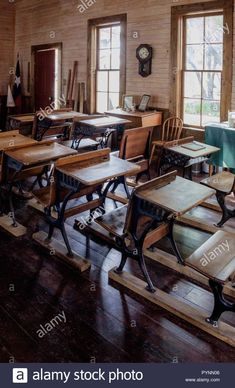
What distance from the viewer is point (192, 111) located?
648cm

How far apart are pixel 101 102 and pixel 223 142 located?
145 inches

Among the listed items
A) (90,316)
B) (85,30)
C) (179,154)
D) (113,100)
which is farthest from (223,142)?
(85,30)

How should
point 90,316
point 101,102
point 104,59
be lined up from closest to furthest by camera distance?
point 90,316 < point 104,59 < point 101,102

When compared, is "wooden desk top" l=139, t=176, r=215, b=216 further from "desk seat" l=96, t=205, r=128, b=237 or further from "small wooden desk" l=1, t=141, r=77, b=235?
"small wooden desk" l=1, t=141, r=77, b=235

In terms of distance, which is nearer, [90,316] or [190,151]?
[90,316]

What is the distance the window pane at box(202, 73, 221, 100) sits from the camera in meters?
6.07

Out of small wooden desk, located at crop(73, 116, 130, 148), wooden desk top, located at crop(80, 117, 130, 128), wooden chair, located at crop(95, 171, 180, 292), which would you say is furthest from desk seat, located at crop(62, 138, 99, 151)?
wooden chair, located at crop(95, 171, 180, 292)

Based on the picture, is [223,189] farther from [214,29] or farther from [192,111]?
[214,29]

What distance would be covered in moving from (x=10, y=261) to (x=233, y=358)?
1875 mm

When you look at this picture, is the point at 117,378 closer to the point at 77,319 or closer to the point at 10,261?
the point at 77,319

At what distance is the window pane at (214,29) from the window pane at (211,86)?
517 mm

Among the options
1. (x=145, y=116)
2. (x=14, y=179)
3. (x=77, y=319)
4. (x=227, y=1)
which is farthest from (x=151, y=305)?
(x=227, y=1)

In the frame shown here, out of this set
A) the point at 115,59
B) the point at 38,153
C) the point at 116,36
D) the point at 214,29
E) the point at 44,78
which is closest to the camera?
the point at 38,153

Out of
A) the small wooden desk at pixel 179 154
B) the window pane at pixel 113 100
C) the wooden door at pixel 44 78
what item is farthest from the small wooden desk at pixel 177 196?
the wooden door at pixel 44 78
